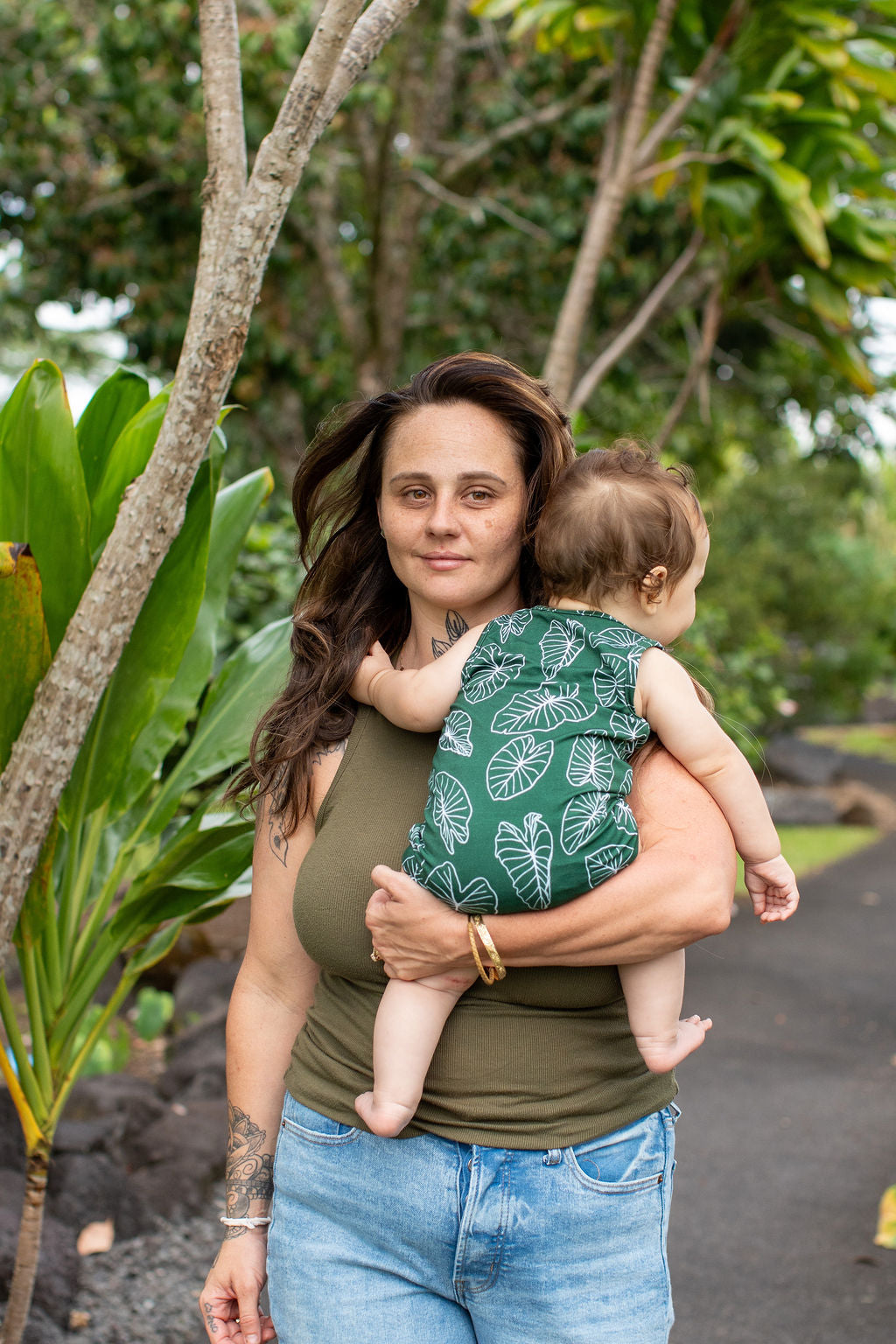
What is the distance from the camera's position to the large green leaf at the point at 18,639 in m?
1.64

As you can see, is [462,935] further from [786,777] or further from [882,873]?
[786,777]

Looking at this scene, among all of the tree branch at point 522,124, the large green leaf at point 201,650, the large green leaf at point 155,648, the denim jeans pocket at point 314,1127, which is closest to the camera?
the denim jeans pocket at point 314,1127

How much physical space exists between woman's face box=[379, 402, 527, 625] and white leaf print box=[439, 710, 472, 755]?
20cm

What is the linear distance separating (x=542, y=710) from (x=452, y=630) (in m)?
0.30

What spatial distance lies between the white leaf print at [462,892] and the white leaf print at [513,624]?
0.33 m

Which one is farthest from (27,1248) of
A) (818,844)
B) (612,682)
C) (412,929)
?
(818,844)

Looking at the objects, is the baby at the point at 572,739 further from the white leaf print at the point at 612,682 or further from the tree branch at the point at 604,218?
the tree branch at the point at 604,218

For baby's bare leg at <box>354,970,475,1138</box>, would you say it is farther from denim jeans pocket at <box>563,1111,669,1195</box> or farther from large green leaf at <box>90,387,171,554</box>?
large green leaf at <box>90,387,171,554</box>

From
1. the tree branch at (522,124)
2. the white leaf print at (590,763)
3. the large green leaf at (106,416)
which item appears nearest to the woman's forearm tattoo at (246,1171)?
the white leaf print at (590,763)

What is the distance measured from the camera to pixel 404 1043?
4.39 feet

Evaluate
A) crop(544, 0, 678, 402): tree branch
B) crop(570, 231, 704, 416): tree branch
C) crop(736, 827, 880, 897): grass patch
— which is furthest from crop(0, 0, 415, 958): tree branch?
crop(736, 827, 880, 897): grass patch

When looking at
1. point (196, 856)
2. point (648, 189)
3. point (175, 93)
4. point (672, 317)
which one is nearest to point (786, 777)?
point (672, 317)

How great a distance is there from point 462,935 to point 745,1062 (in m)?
3.94

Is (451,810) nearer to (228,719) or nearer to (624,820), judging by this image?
(624,820)
